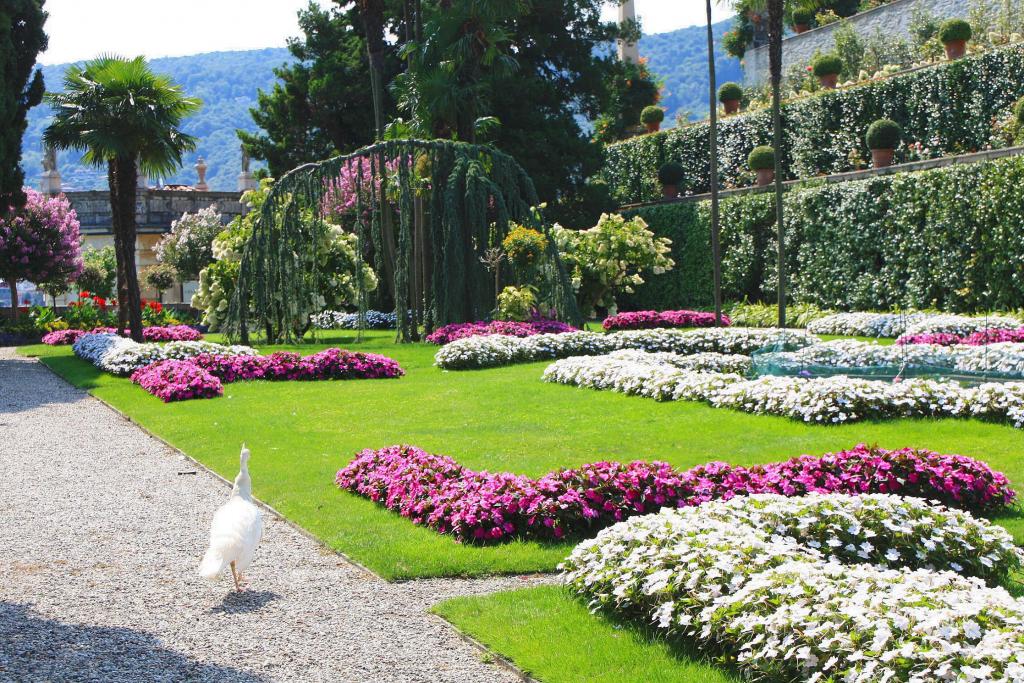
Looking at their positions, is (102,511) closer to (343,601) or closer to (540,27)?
(343,601)

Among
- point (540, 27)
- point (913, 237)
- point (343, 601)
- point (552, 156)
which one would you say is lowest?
point (343, 601)

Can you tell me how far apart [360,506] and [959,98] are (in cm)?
2129

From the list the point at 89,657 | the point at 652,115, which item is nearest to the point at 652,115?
the point at 652,115

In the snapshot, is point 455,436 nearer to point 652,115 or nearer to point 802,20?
point 652,115

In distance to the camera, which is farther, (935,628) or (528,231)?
(528,231)

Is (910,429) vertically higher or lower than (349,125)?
lower

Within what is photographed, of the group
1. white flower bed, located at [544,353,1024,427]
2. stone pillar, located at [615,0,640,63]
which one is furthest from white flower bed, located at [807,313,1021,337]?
stone pillar, located at [615,0,640,63]

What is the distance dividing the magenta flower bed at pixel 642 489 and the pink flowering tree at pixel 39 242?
21.5 meters

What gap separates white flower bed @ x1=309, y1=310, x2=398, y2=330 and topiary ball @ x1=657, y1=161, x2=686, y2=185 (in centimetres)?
920

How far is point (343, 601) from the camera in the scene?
5.39 m

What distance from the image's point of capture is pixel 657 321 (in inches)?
906

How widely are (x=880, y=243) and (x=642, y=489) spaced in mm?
17642

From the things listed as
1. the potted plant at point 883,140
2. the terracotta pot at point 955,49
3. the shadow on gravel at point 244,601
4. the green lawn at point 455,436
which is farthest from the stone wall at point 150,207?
the shadow on gravel at point 244,601

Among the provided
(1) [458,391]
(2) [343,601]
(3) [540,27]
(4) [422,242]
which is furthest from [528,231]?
(2) [343,601]
